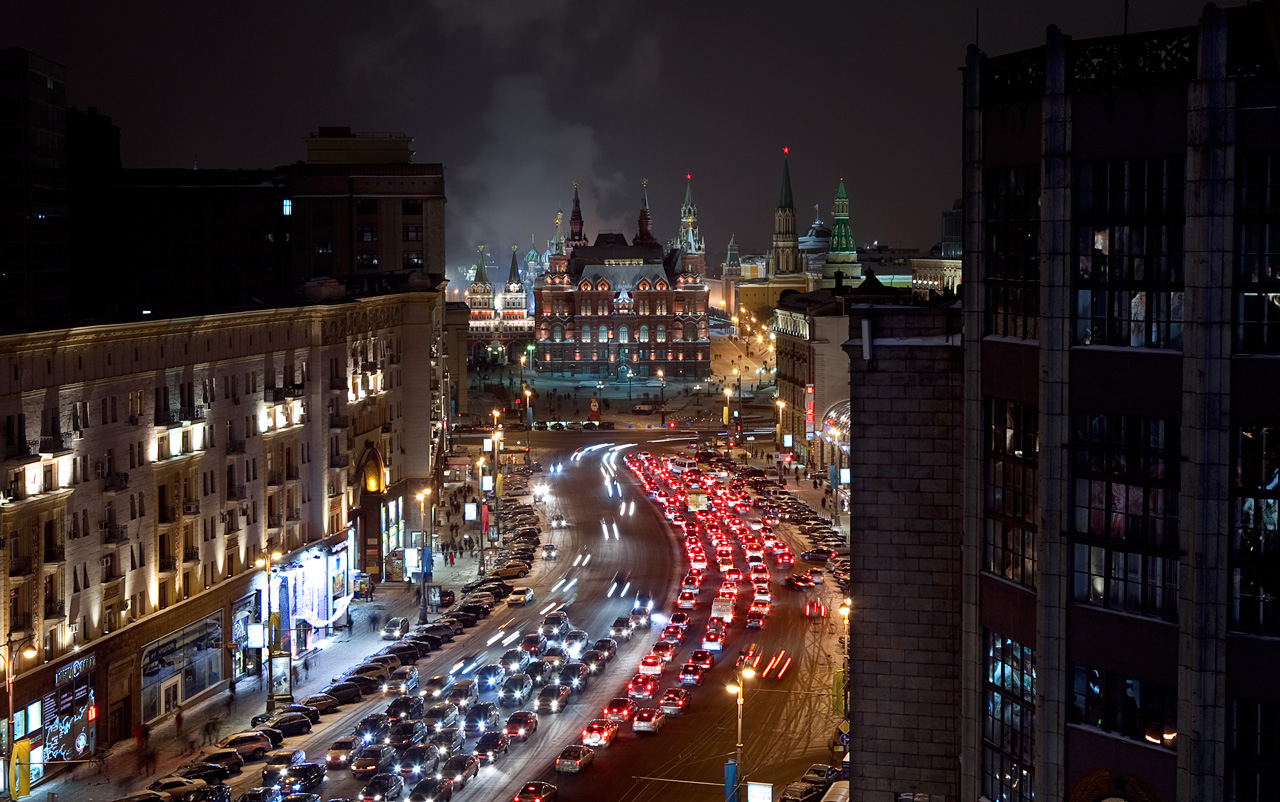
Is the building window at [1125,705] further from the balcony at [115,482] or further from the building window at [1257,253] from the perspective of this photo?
the balcony at [115,482]

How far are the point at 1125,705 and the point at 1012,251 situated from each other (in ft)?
30.9

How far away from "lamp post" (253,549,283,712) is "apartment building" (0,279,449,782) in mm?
161

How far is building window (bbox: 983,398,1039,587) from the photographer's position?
3253cm

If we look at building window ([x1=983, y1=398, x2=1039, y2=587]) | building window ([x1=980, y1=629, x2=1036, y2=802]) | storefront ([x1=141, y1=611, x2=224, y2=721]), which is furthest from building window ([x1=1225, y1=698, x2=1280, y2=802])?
storefront ([x1=141, y1=611, x2=224, y2=721])

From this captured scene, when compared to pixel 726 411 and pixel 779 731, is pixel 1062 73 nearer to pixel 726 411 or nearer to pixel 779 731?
pixel 779 731

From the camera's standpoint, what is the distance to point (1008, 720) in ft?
109

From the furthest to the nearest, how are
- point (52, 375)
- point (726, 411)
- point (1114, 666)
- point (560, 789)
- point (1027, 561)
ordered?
point (726, 411) → point (52, 375) → point (560, 789) → point (1027, 561) → point (1114, 666)

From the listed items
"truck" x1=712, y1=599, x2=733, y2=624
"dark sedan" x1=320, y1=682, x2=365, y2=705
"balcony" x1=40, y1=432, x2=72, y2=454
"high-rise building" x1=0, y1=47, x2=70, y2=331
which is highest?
"high-rise building" x1=0, y1=47, x2=70, y2=331

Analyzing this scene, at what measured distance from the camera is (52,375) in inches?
2190

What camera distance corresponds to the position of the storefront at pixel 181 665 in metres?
62.0

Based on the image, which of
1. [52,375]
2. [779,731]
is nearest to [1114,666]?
[779,731]

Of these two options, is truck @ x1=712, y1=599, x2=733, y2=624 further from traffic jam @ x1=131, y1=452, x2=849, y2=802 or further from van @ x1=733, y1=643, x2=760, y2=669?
van @ x1=733, y1=643, x2=760, y2=669

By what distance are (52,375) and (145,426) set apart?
311 inches

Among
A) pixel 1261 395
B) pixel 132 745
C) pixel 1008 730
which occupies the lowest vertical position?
pixel 132 745
